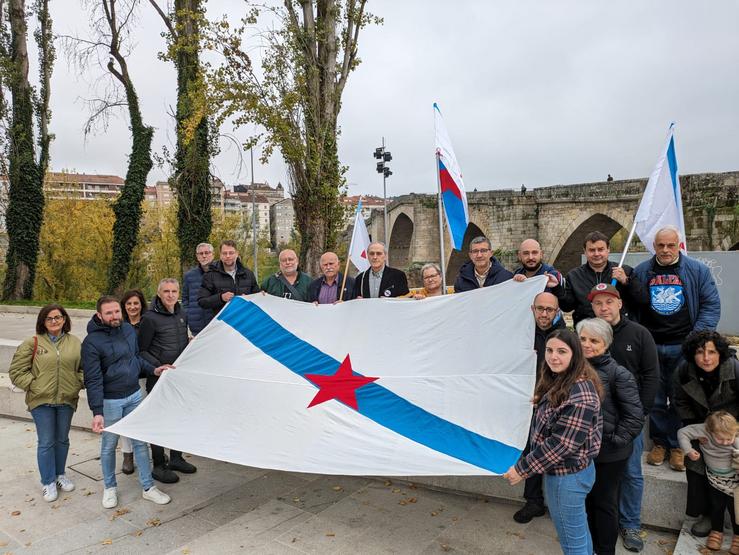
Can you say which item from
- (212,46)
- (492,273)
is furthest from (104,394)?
(212,46)

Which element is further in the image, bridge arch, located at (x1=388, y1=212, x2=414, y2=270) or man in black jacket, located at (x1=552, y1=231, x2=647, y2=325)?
bridge arch, located at (x1=388, y1=212, x2=414, y2=270)

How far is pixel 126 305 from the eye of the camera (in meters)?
4.88

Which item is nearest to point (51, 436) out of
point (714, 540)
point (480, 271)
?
point (480, 271)

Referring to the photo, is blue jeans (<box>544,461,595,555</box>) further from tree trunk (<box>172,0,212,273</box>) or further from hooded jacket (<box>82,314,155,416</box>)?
tree trunk (<box>172,0,212,273</box>)

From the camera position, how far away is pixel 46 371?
4.55 metres

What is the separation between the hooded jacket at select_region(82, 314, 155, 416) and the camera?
14.1ft

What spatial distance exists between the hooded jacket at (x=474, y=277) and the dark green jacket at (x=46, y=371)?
3.47 meters

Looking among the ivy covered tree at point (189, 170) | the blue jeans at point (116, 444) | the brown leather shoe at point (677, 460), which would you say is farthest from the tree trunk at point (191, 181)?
the brown leather shoe at point (677, 460)

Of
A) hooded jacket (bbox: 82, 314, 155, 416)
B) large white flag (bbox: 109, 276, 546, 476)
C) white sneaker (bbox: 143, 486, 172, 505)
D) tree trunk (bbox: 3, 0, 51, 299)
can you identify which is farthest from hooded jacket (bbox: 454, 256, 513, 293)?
tree trunk (bbox: 3, 0, 51, 299)

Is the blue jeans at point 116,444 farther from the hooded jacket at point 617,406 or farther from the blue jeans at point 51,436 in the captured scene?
the hooded jacket at point 617,406

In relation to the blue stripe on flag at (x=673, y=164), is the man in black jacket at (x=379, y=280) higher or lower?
lower

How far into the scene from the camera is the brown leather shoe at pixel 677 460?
3.82 m

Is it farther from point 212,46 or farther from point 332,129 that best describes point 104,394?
point 212,46

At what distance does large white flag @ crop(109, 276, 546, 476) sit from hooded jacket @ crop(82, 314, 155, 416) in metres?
0.24
